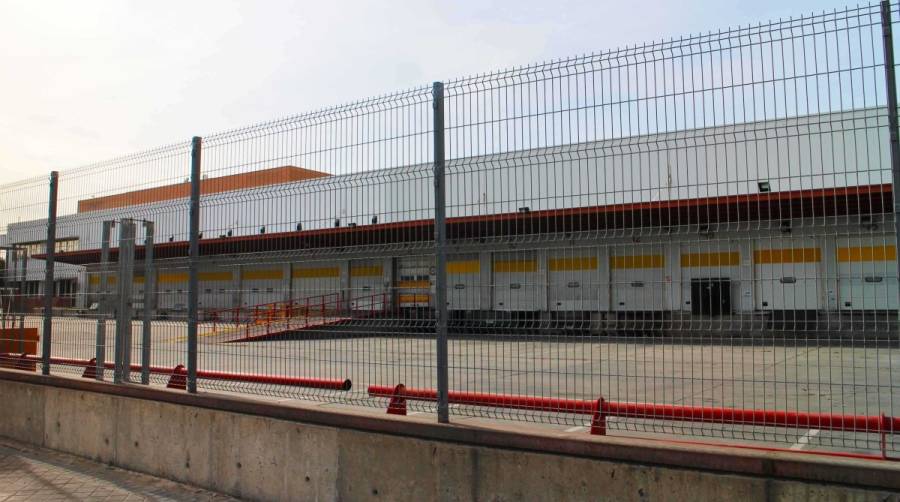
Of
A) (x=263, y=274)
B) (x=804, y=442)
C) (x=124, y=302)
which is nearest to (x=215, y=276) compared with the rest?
(x=263, y=274)

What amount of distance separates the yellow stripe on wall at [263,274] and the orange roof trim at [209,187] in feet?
2.88

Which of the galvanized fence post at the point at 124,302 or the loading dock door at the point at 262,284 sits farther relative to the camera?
the galvanized fence post at the point at 124,302

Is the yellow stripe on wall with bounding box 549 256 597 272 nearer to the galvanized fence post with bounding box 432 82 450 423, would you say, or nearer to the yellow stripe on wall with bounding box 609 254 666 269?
the yellow stripe on wall with bounding box 609 254 666 269

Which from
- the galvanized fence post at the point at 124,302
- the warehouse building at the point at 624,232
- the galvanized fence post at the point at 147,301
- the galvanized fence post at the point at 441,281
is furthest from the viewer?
the galvanized fence post at the point at 124,302

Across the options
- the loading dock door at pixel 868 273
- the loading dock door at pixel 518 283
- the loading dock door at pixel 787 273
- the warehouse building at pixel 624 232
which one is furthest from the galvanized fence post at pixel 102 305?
the loading dock door at pixel 868 273

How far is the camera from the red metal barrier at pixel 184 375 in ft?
22.6

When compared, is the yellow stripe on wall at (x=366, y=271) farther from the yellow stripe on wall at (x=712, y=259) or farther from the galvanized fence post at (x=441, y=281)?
the yellow stripe on wall at (x=712, y=259)

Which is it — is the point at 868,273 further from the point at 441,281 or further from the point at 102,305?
the point at 102,305

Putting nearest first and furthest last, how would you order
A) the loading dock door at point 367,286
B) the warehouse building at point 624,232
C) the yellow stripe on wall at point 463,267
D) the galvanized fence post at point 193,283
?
the warehouse building at point 624,232
the yellow stripe on wall at point 463,267
the loading dock door at point 367,286
the galvanized fence post at point 193,283

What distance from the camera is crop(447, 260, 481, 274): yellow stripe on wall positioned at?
587 centimetres

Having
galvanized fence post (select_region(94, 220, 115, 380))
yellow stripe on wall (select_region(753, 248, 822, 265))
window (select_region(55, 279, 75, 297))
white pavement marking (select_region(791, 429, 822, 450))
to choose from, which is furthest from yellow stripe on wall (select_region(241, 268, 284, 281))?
white pavement marking (select_region(791, 429, 822, 450))

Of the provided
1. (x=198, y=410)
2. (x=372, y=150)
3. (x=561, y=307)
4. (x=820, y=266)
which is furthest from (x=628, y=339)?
(x=198, y=410)

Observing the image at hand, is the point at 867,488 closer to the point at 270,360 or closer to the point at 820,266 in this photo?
the point at 820,266

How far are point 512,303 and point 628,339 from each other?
945 mm
